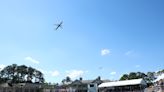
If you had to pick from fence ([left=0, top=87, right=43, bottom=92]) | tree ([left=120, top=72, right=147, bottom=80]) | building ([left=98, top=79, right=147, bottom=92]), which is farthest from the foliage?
fence ([left=0, top=87, right=43, bottom=92])

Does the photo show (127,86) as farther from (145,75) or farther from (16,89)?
(145,75)

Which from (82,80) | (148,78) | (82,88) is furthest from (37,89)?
(148,78)

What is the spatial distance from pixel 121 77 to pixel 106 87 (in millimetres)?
30126

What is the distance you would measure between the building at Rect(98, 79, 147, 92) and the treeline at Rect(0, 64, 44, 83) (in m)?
40.6

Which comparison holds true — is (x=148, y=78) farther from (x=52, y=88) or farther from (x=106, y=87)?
(x=52, y=88)

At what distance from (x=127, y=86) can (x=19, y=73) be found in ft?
173

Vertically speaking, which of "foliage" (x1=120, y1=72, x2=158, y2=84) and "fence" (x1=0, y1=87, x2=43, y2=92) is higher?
"foliage" (x1=120, y1=72, x2=158, y2=84)

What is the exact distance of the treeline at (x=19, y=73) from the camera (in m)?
92.5

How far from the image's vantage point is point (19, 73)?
3780 inches

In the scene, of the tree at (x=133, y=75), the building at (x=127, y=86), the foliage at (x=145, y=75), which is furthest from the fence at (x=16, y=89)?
the foliage at (x=145, y=75)

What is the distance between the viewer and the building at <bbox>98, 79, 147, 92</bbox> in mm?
53750

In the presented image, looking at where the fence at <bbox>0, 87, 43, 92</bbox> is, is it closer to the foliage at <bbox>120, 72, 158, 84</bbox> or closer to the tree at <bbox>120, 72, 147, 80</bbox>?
the tree at <bbox>120, 72, 147, 80</bbox>

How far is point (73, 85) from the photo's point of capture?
76625 mm

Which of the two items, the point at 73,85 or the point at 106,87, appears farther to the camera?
the point at 73,85
